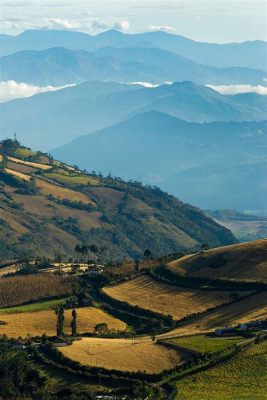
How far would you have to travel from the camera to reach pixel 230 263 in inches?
5625

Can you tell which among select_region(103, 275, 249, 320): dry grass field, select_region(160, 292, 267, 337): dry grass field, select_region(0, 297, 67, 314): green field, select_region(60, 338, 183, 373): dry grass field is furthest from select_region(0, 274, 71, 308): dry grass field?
select_region(60, 338, 183, 373): dry grass field

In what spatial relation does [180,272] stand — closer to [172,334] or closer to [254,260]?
[254,260]

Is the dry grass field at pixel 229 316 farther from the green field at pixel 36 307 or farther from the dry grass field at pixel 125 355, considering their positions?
the green field at pixel 36 307

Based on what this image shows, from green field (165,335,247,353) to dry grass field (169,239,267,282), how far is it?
28346 millimetres

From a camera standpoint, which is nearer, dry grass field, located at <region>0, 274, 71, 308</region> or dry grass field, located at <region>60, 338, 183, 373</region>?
dry grass field, located at <region>60, 338, 183, 373</region>

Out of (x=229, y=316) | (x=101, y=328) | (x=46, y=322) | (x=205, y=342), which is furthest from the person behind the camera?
(x=46, y=322)

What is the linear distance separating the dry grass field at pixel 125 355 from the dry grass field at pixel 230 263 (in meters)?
32.7

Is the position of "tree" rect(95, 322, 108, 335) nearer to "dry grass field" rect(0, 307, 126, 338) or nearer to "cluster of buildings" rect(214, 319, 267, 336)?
"dry grass field" rect(0, 307, 126, 338)

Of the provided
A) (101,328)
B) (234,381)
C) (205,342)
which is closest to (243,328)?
(205,342)

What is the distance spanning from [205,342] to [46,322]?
3262 centimetres

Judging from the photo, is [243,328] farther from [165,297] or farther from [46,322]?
[46,322]

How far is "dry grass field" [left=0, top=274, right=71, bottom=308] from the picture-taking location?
14962 centimetres

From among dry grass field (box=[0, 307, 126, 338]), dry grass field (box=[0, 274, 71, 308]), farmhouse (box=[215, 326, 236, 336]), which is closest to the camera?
farmhouse (box=[215, 326, 236, 336])

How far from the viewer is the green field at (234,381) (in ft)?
279
